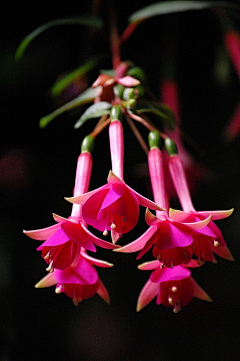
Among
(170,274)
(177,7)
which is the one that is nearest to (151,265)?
(170,274)

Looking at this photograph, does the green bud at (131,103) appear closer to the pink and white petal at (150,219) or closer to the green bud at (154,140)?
the green bud at (154,140)

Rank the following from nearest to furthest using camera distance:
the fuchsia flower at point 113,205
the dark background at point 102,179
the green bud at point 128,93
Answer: the fuchsia flower at point 113,205 < the green bud at point 128,93 < the dark background at point 102,179

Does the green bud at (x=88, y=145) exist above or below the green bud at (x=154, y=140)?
above

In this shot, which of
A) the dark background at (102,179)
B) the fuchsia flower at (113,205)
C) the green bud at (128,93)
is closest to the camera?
the fuchsia flower at (113,205)

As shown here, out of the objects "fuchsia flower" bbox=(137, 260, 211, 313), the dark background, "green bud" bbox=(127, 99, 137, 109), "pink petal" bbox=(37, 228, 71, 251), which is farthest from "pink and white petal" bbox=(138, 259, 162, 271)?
the dark background

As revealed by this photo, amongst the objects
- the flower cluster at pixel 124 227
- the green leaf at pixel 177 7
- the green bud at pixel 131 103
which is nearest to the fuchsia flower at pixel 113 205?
the flower cluster at pixel 124 227

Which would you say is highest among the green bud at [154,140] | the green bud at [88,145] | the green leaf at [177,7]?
the green leaf at [177,7]

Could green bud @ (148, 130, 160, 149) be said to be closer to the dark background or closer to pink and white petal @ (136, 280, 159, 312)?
pink and white petal @ (136, 280, 159, 312)
